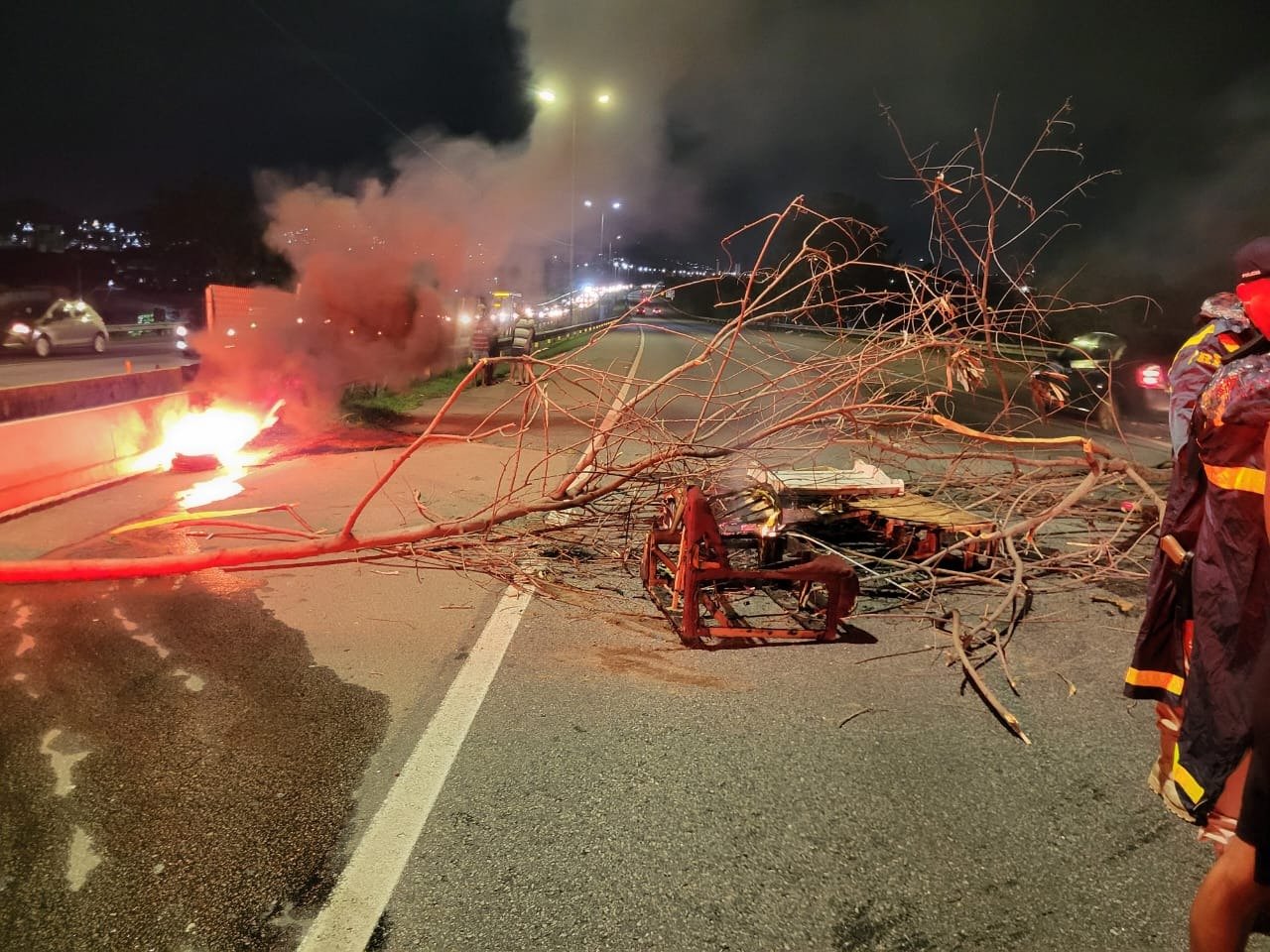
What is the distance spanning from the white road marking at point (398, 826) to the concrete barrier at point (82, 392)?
337 inches

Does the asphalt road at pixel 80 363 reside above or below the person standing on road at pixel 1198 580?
below

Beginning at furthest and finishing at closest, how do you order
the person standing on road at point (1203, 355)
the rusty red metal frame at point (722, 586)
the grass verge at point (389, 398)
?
the grass verge at point (389, 398) → the rusty red metal frame at point (722, 586) → the person standing on road at point (1203, 355)

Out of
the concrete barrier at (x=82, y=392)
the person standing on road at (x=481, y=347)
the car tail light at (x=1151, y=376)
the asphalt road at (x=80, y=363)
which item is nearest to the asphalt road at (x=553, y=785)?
the concrete barrier at (x=82, y=392)

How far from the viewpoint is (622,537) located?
5.86 m

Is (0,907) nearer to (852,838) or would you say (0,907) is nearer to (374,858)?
(374,858)

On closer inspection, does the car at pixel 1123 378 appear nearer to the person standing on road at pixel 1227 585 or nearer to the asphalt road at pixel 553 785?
the asphalt road at pixel 553 785

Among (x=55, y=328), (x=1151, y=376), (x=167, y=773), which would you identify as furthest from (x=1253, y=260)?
(x=55, y=328)

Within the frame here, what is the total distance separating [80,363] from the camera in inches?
790

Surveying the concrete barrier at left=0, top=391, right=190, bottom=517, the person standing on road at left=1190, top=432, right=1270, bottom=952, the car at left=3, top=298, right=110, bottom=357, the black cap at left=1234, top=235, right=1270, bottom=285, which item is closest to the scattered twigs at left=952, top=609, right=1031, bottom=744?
the person standing on road at left=1190, top=432, right=1270, bottom=952

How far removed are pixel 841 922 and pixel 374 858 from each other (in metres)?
1.46

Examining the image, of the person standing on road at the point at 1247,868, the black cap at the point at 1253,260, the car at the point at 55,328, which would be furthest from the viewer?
the car at the point at 55,328

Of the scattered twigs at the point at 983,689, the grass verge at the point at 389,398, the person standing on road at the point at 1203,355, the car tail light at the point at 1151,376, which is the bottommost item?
the grass verge at the point at 389,398

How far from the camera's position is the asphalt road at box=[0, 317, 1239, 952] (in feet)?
7.22

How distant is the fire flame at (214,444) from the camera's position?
7.19 metres
